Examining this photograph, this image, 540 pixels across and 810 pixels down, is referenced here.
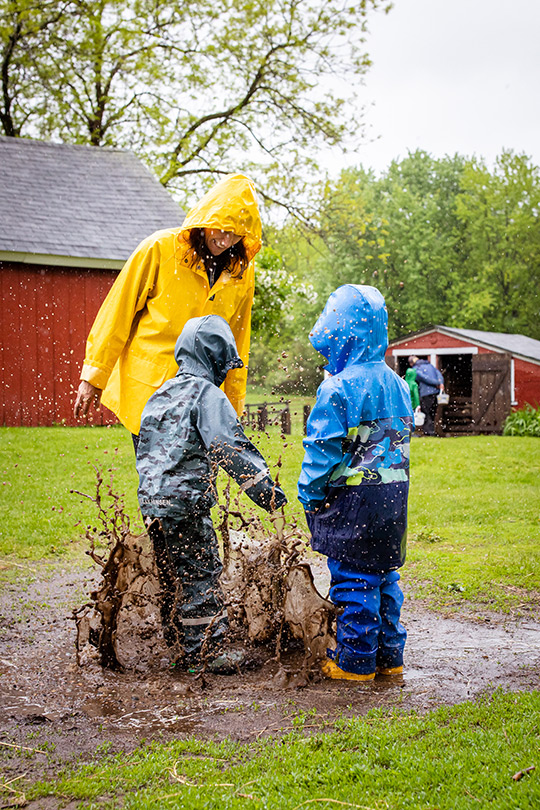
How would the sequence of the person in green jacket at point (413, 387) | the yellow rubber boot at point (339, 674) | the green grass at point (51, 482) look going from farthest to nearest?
the person in green jacket at point (413, 387) → the green grass at point (51, 482) → the yellow rubber boot at point (339, 674)

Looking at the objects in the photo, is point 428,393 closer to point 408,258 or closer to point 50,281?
point 50,281

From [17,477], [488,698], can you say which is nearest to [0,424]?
[17,477]

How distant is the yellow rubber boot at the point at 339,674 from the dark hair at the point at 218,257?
2.14 meters

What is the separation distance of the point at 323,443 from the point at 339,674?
1122mm

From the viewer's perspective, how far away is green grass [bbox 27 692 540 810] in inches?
102

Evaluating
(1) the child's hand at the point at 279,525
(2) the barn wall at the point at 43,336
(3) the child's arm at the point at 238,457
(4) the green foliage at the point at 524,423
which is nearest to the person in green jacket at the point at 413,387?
(4) the green foliage at the point at 524,423

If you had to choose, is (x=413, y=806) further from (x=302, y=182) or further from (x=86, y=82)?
(x=86, y=82)

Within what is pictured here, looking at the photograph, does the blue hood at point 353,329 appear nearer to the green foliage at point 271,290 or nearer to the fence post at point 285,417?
the fence post at point 285,417

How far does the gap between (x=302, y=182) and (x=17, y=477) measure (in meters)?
15.8

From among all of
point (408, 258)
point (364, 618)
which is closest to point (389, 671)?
point (364, 618)

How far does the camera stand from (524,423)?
2092 centimetres

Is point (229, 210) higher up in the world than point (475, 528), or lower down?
higher up

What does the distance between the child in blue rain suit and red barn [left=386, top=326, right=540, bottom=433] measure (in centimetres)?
1864

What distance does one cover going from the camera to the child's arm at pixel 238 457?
3.65 meters
